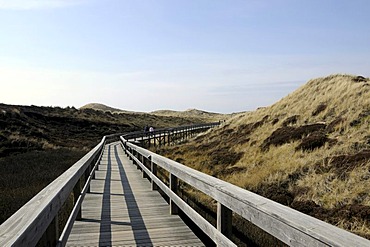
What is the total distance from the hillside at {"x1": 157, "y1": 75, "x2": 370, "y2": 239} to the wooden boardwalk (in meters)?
1.74

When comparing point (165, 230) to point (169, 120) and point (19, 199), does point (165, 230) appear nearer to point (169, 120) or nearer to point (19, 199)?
point (19, 199)

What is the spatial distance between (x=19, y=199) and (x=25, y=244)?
778 cm

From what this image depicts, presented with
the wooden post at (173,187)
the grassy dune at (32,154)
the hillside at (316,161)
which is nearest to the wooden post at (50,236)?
the wooden post at (173,187)

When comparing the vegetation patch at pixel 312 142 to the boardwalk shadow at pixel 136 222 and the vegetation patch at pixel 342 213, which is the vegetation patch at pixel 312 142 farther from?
the boardwalk shadow at pixel 136 222

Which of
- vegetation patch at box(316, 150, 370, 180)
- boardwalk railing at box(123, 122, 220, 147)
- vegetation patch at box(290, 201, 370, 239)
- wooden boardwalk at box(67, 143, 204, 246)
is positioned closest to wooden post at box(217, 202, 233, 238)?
wooden boardwalk at box(67, 143, 204, 246)

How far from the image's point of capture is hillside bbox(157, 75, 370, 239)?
28.2ft

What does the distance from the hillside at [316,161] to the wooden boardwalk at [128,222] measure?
1741 mm

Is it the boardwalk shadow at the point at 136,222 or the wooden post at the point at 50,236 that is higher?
the wooden post at the point at 50,236

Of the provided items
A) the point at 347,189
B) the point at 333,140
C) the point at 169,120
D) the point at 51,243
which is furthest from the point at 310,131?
the point at 169,120

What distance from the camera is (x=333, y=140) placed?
44.7 feet

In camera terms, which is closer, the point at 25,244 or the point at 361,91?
the point at 25,244

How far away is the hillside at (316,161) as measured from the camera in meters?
8.59

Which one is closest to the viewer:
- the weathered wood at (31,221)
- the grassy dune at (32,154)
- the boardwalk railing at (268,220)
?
the boardwalk railing at (268,220)

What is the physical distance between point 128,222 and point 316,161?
25.5 feet
